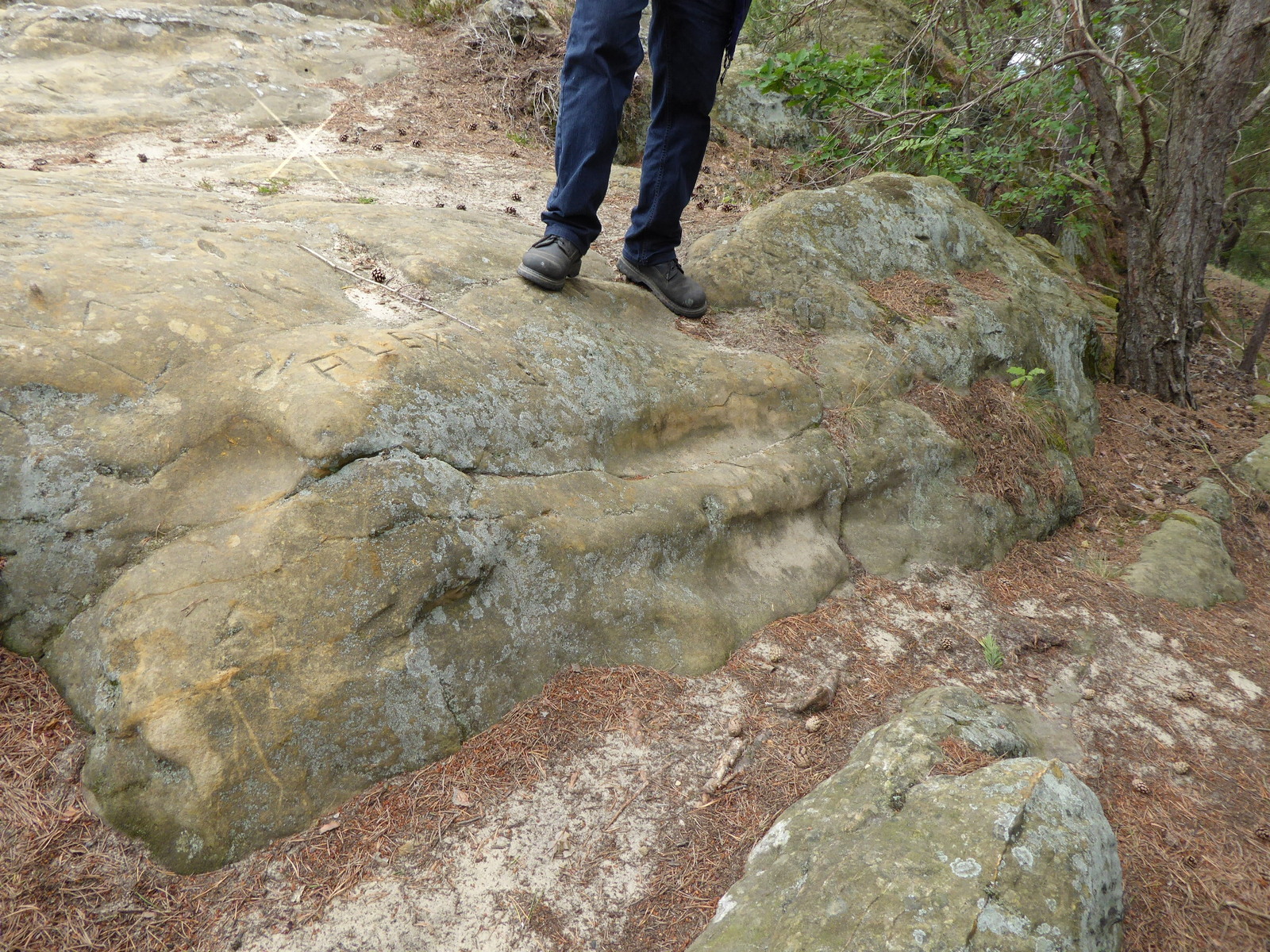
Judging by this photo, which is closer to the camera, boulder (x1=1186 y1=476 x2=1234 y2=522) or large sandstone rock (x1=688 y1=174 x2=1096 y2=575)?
large sandstone rock (x1=688 y1=174 x2=1096 y2=575)

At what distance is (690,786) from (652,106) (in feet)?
11.6

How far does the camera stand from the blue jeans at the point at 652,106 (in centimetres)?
332

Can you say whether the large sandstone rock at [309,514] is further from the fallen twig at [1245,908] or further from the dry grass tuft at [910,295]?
the dry grass tuft at [910,295]

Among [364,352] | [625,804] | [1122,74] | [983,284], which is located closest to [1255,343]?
[1122,74]

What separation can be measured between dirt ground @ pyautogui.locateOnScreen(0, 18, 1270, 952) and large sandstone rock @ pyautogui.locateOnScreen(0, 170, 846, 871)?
0.44 ft

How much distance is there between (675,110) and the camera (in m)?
3.97

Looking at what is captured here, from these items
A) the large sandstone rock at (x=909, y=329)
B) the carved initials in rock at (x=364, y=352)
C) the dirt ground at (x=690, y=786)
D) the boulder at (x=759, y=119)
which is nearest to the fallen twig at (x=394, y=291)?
the carved initials in rock at (x=364, y=352)

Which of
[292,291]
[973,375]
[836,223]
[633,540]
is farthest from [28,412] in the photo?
[973,375]

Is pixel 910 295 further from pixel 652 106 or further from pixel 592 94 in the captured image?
pixel 592 94

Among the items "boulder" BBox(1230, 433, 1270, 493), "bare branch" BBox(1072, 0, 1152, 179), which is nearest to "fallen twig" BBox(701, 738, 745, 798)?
"boulder" BBox(1230, 433, 1270, 493)

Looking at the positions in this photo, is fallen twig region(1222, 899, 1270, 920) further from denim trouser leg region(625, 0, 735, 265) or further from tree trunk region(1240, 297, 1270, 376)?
tree trunk region(1240, 297, 1270, 376)

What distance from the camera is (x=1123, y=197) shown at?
6707 mm

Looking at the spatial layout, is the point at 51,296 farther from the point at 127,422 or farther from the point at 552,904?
the point at 552,904

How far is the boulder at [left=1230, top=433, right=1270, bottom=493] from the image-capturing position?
18.5ft
